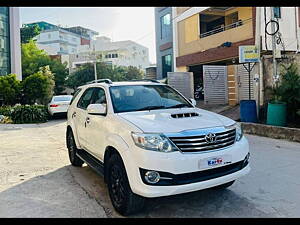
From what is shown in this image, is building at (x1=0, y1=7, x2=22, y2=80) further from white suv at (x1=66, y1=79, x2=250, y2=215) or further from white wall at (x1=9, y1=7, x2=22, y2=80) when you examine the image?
white suv at (x1=66, y1=79, x2=250, y2=215)

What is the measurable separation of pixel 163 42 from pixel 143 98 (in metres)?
24.2

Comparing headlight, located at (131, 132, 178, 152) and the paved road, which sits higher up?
headlight, located at (131, 132, 178, 152)

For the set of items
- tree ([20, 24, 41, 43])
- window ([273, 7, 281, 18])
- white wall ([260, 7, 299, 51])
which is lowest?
white wall ([260, 7, 299, 51])

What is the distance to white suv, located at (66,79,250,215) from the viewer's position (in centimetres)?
321

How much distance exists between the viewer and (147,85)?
15.9 ft

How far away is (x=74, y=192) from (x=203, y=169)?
7.13ft

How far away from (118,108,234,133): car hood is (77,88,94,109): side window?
Answer: 152cm

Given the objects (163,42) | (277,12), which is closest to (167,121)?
(277,12)

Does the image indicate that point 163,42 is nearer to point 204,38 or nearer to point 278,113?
point 204,38

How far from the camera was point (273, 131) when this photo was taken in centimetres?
847

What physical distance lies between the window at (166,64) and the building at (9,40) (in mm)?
12838

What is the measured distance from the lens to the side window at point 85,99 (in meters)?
5.29

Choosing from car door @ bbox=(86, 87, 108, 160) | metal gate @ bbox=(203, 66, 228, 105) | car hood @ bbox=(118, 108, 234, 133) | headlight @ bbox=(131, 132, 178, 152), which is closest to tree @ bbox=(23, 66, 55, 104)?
metal gate @ bbox=(203, 66, 228, 105)

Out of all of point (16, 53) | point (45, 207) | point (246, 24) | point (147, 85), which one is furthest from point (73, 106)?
point (16, 53)
